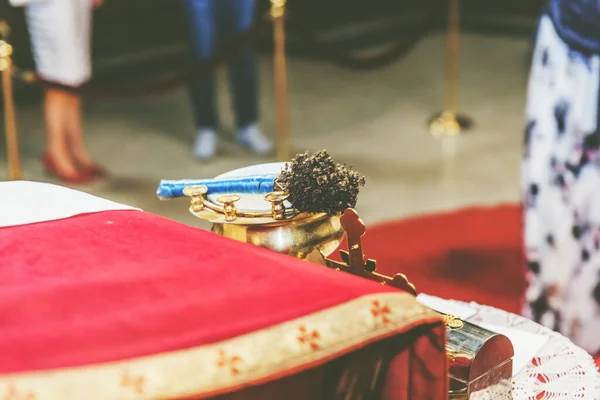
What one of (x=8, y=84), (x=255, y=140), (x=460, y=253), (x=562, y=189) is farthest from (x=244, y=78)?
(x=562, y=189)

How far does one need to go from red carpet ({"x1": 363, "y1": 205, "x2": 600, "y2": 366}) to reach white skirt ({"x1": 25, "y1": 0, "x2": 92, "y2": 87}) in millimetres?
1651

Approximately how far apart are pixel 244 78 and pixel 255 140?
344mm

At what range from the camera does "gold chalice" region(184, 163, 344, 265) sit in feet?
4.86

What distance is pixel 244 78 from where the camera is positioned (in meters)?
4.80

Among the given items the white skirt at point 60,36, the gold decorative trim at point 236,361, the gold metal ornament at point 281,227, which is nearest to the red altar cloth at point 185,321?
the gold decorative trim at point 236,361

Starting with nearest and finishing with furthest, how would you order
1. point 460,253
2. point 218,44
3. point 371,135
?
1. point 460,253
2. point 218,44
3. point 371,135

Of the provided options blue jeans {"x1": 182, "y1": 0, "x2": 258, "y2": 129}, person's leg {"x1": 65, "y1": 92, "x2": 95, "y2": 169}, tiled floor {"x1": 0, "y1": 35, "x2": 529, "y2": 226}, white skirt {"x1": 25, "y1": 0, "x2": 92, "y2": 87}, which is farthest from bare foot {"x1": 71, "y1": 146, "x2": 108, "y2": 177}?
blue jeans {"x1": 182, "y1": 0, "x2": 258, "y2": 129}

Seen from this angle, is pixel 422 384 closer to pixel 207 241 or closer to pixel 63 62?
pixel 207 241

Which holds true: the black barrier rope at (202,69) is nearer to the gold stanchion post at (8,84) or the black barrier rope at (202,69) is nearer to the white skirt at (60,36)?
the gold stanchion post at (8,84)

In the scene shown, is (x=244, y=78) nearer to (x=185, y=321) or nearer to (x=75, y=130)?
(x=75, y=130)

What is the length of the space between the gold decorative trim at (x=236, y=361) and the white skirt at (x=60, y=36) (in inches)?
125

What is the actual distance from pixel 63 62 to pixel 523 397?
10.7 feet

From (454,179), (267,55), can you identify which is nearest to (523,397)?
(454,179)

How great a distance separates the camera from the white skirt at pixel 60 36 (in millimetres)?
4098
